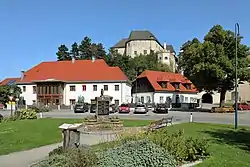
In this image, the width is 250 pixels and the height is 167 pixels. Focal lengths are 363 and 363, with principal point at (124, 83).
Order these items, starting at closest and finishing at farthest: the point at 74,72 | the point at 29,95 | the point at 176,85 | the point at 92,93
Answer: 1. the point at 92,93
2. the point at 29,95
3. the point at 176,85
4. the point at 74,72

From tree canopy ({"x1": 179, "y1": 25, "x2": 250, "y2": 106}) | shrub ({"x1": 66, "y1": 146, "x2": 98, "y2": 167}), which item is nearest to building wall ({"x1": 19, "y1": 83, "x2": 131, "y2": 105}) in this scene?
tree canopy ({"x1": 179, "y1": 25, "x2": 250, "y2": 106})

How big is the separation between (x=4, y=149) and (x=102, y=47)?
121107 mm

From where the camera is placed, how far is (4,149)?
16.0m

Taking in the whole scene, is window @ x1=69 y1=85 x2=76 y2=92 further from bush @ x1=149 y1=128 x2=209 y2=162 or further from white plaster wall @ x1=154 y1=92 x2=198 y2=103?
bush @ x1=149 y1=128 x2=209 y2=162

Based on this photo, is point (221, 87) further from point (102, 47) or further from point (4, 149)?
point (102, 47)

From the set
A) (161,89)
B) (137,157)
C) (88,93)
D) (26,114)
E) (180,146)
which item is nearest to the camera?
(137,157)

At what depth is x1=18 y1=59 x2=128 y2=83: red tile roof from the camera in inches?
3260

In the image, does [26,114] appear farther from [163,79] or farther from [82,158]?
[163,79]

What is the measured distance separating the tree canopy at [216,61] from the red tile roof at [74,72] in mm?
23930

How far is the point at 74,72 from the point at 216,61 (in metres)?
40.6

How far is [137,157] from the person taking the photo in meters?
7.36

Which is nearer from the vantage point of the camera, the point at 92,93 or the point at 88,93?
the point at 92,93

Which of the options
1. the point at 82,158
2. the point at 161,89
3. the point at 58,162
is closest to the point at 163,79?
the point at 161,89

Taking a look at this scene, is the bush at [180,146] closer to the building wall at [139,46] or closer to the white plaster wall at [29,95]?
the white plaster wall at [29,95]
